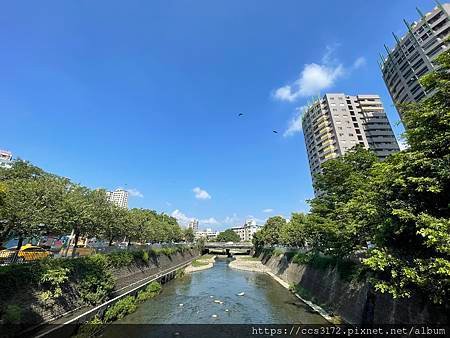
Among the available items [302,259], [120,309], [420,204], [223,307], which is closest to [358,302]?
[420,204]

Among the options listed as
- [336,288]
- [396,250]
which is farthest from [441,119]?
[336,288]

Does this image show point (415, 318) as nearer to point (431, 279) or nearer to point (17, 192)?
point (431, 279)

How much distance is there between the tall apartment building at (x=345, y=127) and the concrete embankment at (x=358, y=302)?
202 feet

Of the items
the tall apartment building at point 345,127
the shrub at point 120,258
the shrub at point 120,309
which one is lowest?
the shrub at point 120,309

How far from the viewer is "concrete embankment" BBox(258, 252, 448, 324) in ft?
41.5

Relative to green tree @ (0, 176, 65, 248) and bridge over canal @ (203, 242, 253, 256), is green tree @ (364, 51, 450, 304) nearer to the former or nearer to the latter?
green tree @ (0, 176, 65, 248)

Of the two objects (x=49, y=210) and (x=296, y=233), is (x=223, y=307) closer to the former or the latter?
(x=49, y=210)

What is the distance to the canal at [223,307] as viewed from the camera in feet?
73.2

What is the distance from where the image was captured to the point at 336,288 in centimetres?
2389

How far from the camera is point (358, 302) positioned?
19.2 m

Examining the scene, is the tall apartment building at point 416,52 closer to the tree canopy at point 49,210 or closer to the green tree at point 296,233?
the green tree at point 296,233

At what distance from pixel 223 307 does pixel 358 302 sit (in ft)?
47.1

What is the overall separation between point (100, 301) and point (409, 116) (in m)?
27.7

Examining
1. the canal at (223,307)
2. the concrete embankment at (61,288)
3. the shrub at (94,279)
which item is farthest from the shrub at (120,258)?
the canal at (223,307)
